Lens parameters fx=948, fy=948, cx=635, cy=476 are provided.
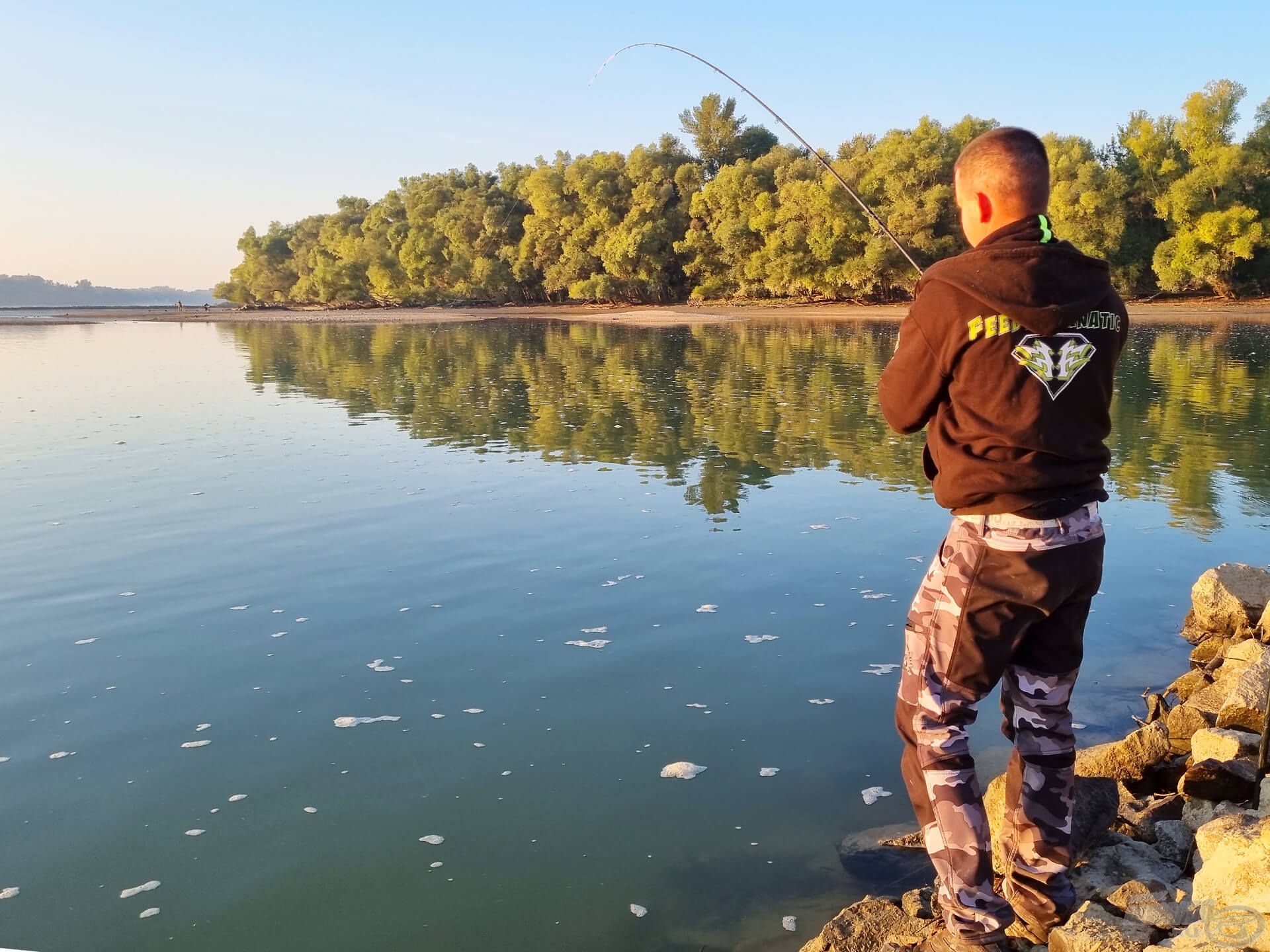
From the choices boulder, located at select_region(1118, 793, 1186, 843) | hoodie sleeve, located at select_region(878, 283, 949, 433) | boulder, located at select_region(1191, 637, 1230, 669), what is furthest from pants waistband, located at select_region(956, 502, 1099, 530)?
boulder, located at select_region(1191, 637, 1230, 669)

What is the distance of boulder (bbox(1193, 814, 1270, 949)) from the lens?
9.23 feet

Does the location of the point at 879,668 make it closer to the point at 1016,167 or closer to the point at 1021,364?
the point at 1021,364

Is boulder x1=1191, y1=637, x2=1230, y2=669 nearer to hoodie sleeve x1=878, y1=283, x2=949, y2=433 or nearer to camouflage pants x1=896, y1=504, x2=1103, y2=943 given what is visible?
camouflage pants x1=896, y1=504, x2=1103, y2=943

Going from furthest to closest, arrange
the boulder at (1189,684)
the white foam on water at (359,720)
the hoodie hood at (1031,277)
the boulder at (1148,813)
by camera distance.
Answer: the boulder at (1189,684)
the white foam on water at (359,720)
the boulder at (1148,813)
the hoodie hood at (1031,277)

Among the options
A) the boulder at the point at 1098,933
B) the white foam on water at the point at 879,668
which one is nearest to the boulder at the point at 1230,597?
the white foam on water at the point at 879,668

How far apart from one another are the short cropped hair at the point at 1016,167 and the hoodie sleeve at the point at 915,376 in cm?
41

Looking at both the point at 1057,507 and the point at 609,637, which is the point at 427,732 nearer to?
the point at 609,637

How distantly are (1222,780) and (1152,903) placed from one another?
120cm

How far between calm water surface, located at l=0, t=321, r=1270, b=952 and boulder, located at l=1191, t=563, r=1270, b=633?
1.15 ft

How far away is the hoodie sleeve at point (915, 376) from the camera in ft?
9.70

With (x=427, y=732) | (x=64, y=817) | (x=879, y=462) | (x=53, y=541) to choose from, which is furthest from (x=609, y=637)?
(x=879, y=462)

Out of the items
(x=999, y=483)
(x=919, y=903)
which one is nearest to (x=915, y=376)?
(x=999, y=483)

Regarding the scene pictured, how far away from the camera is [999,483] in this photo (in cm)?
289

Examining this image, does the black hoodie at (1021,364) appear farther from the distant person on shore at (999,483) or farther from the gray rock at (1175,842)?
the gray rock at (1175,842)
